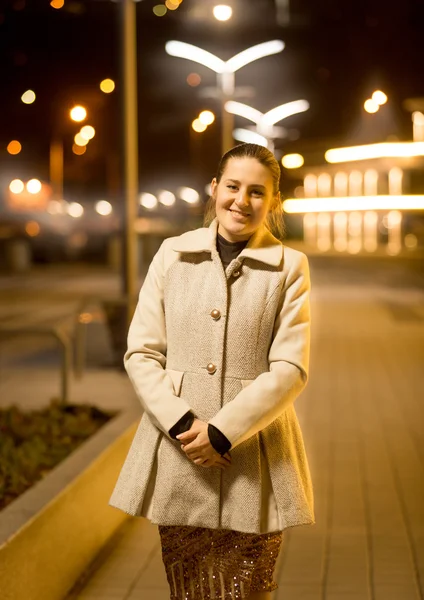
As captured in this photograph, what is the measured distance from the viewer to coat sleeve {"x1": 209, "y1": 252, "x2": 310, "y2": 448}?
3.28m

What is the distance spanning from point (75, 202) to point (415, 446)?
66.3 meters

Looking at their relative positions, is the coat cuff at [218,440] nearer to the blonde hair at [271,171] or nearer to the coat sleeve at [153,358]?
the coat sleeve at [153,358]

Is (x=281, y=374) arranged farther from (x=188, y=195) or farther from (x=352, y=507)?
(x=188, y=195)

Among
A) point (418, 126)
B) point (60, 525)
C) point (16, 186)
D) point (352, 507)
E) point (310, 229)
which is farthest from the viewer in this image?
point (16, 186)

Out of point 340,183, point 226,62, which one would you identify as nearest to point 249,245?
point 226,62

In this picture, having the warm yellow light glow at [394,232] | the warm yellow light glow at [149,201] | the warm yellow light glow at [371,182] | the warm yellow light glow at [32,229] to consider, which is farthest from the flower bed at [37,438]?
the warm yellow light glow at [149,201]

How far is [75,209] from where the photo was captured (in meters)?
70.1

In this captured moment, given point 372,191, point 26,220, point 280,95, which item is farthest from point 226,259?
point 26,220

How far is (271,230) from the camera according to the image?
3781 mm

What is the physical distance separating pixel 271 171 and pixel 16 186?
153 feet

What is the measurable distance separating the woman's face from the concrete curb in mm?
1607

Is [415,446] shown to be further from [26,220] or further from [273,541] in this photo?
[26,220]

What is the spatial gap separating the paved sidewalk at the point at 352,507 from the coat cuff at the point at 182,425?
1923 mm

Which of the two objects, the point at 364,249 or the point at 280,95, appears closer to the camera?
the point at 280,95
